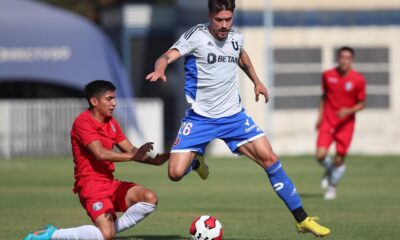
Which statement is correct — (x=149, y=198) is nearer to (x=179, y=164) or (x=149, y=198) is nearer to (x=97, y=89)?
(x=179, y=164)

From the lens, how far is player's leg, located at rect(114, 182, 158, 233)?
439 inches

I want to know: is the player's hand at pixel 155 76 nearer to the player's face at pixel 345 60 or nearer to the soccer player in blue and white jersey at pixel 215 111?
the soccer player in blue and white jersey at pixel 215 111

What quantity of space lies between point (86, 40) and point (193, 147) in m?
20.8

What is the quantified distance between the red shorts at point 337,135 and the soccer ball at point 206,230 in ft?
25.4

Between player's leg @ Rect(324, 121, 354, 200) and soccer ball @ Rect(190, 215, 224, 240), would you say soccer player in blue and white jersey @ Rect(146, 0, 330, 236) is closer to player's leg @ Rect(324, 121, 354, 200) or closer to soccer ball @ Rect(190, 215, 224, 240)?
soccer ball @ Rect(190, 215, 224, 240)

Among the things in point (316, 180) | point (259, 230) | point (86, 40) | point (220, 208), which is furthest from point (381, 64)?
point (259, 230)

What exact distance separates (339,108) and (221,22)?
783 cm

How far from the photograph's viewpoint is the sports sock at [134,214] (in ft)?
36.5

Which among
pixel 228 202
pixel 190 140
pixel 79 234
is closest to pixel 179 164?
pixel 190 140

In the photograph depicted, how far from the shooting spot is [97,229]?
10789mm

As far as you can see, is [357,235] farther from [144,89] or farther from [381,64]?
[144,89]

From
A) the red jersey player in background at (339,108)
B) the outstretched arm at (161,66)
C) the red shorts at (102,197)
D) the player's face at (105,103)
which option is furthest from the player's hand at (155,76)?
the red jersey player in background at (339,108)

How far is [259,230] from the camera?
518 inches

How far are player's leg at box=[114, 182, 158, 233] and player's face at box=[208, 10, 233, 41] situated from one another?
190 centimetres
